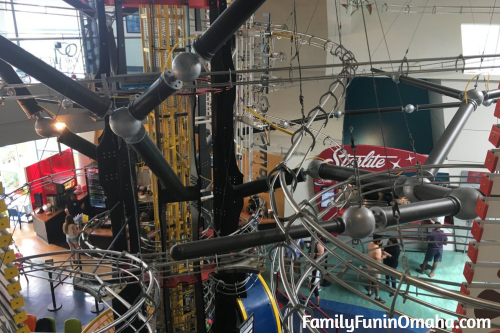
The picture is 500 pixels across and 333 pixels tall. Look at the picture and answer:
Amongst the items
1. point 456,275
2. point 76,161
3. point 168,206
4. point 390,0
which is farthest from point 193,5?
point 76,161

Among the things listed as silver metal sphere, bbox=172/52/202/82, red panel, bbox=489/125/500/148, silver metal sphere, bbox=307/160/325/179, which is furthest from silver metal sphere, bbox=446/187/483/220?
silver metal sphere, bbox=172/52/202/82

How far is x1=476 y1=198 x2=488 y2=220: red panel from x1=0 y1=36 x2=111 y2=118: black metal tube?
2.49 m

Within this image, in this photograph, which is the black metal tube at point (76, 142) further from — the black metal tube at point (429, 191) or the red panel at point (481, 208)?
the red panel at point (481, 208)

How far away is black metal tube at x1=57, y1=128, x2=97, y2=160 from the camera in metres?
3.96

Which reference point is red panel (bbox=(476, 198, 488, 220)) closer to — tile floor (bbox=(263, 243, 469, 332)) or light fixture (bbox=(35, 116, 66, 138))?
light fixture (bbox=(35, 116, 66, 138))

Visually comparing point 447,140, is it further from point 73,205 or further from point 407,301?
point 73,205

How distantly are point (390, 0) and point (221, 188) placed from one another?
6.99 m

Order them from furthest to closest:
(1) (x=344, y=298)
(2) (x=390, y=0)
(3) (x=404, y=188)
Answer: (2) (x=390, y=0) < (1) (x=344, y=298) < (3) (x=404, y=188)

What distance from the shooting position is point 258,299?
5.25m

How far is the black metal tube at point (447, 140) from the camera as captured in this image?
10.2ft

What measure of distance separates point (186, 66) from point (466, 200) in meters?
1.70

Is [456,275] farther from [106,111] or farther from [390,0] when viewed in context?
[106,111]

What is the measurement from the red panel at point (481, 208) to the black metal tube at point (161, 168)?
A: 219 centimetres

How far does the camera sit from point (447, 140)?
3.26 m
